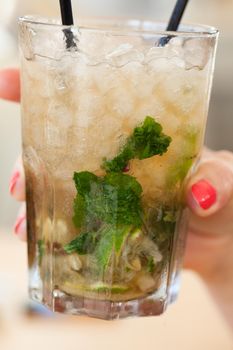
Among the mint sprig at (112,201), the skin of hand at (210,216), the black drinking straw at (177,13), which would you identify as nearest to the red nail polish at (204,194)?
the skin of hand at (210,216)

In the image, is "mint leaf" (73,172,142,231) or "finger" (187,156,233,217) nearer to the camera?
"mint leaf" (73,172,142,231)

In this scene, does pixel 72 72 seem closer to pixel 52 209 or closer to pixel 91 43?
pixel 91 43

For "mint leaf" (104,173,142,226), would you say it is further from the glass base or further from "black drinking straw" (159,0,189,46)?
"black drinking straw" (159,0,189,46)

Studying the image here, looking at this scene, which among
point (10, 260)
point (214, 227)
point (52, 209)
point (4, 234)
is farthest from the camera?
point (4, 234)

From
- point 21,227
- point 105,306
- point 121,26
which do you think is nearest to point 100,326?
point 21,227

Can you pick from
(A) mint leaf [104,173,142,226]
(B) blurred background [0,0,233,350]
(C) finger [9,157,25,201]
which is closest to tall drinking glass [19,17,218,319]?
(A) mint leaf [104,173,142,226]

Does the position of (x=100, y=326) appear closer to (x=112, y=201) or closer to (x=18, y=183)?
(x=18, y=183)

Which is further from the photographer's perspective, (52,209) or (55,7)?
(55,7)

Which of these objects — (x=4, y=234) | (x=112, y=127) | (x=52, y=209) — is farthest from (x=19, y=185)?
(x=4, y=234)
